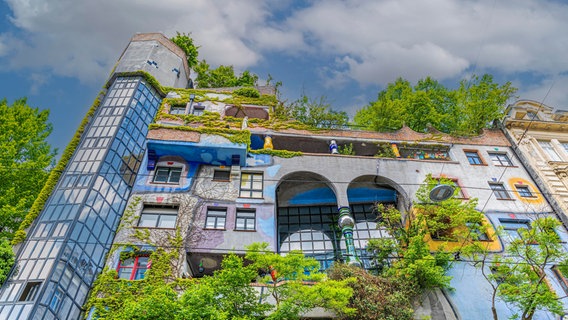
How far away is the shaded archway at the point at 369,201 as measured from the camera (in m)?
19.6

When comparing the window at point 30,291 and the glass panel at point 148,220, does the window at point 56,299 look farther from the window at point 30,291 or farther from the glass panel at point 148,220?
the glass panel at point 148,220

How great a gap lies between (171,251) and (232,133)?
677 cm

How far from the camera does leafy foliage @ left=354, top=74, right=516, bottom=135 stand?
25.0m

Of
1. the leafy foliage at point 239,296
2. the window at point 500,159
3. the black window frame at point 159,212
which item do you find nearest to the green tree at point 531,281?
the leafy foliage at point 239,296

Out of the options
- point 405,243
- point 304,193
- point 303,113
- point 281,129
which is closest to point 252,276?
point 405,243

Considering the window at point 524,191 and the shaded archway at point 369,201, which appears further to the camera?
the window at point 524,191

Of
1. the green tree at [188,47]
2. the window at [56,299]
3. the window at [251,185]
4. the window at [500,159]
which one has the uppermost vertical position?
the green tree at [188,47]

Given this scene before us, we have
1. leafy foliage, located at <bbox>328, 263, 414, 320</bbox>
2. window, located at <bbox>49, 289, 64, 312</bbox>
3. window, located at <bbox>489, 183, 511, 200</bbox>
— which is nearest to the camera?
window, located at <bbox>49, 289, 64, 312</bbox>

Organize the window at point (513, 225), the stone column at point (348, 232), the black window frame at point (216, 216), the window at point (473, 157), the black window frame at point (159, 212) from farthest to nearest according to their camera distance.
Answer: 1. the window at point (473, 157)
2. the window at point (513, 225)
3. the black window frame at point (216, 216)
4. the black window frame at point (159, 212)
5. the stone column at point (348, 232)

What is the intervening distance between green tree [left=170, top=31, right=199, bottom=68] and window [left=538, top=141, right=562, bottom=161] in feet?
78.2

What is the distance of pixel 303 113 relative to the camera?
24.0 meters

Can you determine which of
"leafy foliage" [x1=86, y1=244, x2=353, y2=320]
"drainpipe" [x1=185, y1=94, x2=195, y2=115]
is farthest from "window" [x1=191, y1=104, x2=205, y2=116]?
"leafy foliage" [x1=86, y1=244, x2=353, y2=320]

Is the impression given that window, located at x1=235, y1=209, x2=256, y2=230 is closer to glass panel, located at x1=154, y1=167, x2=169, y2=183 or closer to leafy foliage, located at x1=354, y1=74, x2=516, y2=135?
glass panel, located at x1=154, y1=167, x2=169, y2=183

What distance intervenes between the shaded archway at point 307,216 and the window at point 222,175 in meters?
2.60
